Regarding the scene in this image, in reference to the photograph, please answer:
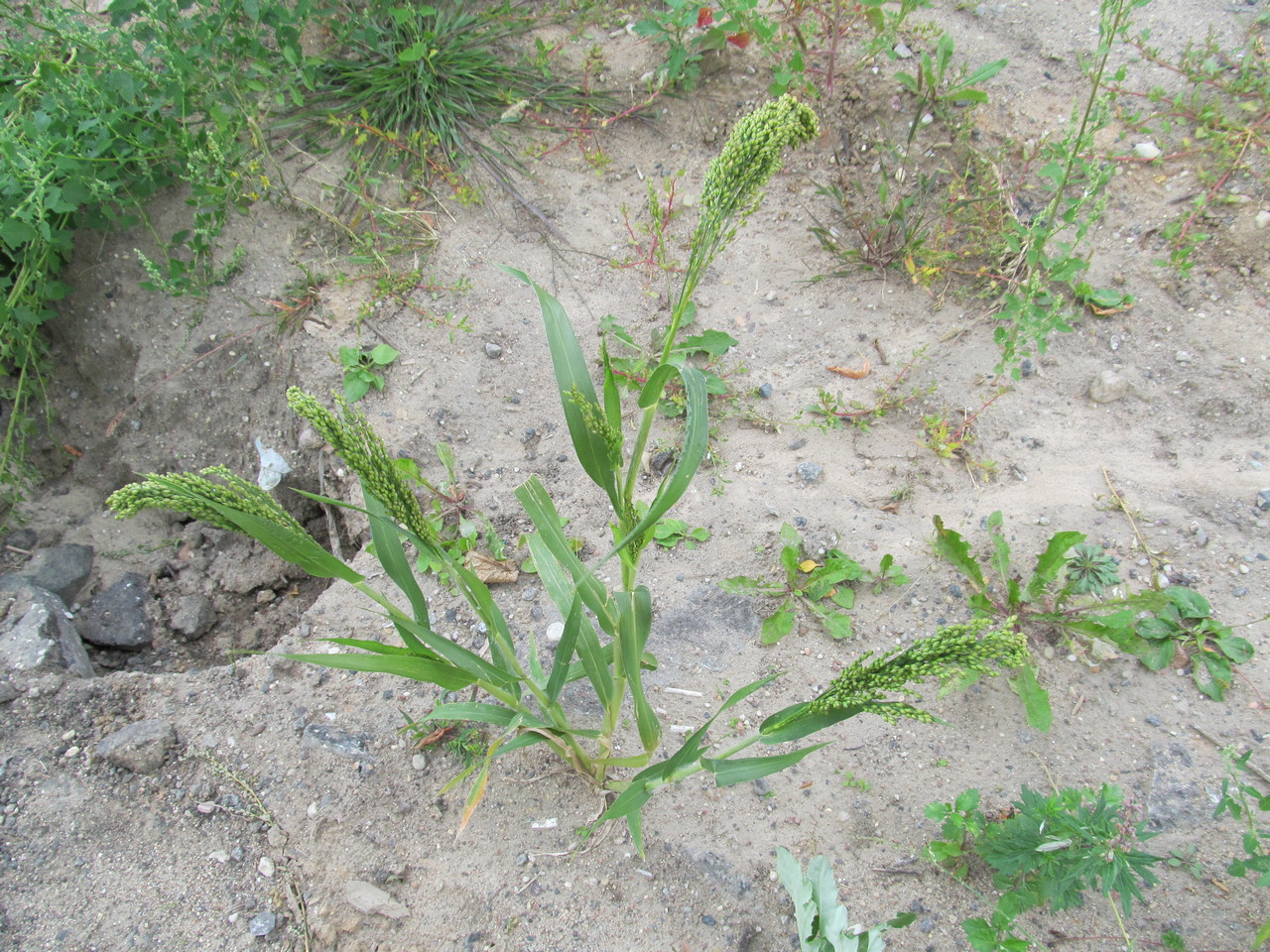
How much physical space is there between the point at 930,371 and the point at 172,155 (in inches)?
116

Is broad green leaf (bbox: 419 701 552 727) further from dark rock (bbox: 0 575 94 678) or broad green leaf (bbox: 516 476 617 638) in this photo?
dark rock (bbox: 0 575 94 678)

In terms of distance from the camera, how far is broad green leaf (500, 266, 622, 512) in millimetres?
1562

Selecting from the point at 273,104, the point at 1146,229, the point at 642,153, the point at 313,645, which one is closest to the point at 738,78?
the point at 642,153

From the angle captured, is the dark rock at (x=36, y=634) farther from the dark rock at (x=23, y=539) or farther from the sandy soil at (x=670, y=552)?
the dark rock at (x=23, y=539)

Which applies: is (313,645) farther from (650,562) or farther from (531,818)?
(650,562)

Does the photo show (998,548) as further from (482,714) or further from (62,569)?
(62,569)

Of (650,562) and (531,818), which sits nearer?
(531,818)

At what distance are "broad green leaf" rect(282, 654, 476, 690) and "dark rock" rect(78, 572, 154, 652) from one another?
153 centimetres

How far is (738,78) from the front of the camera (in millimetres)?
3389

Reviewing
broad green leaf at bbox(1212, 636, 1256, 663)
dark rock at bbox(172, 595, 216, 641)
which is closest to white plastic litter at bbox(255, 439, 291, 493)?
dark rock at bbox(172, 595, 216, 641)

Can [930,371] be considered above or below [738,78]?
below

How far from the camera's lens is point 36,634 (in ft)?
7.52

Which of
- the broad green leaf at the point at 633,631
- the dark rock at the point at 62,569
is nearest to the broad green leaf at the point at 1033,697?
the broad green leaf at the point at 633,631

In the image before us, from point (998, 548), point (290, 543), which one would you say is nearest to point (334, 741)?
point (290, 543)
